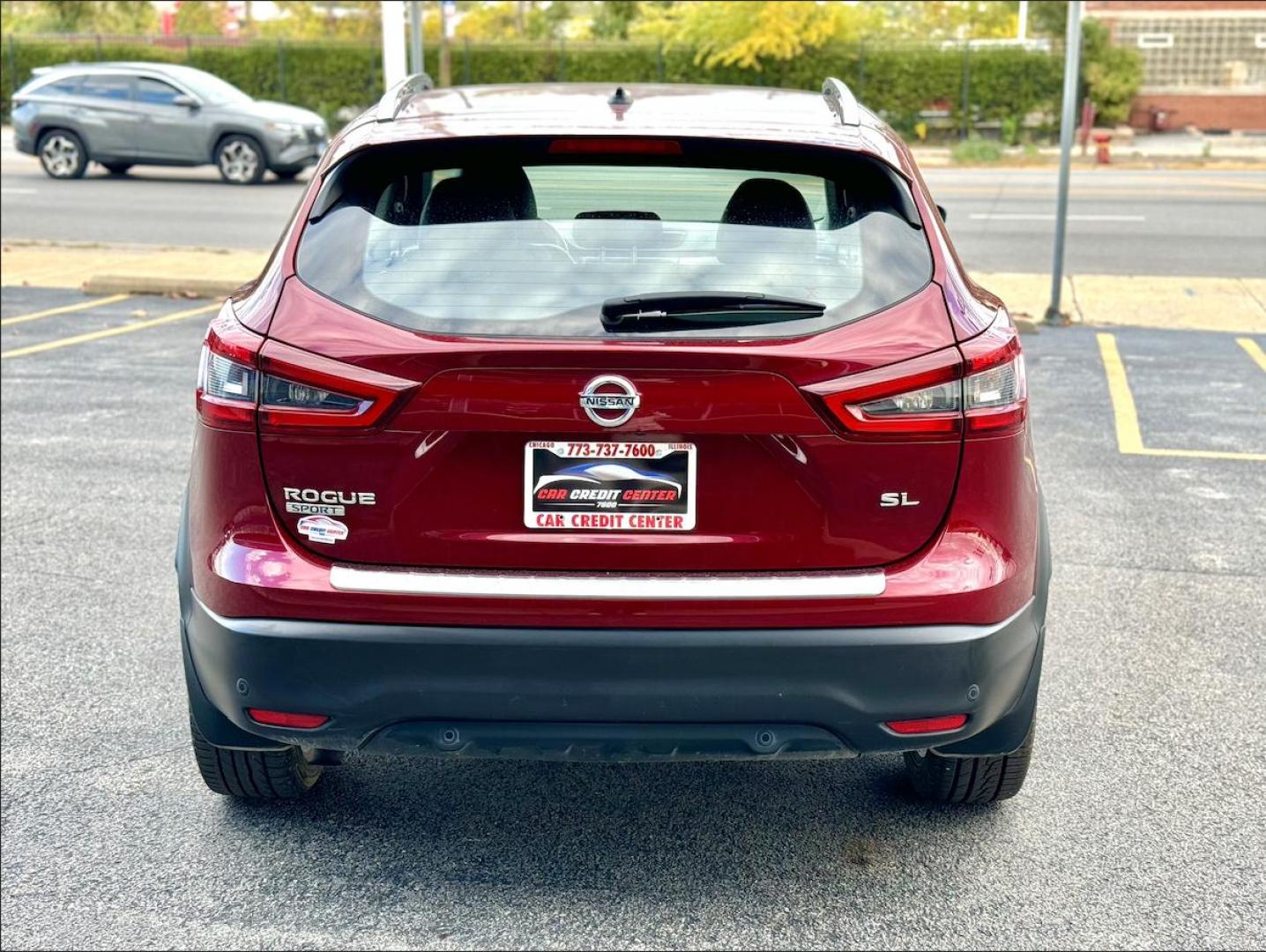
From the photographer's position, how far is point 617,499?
3033 mm

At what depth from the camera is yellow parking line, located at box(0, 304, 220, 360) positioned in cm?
1036

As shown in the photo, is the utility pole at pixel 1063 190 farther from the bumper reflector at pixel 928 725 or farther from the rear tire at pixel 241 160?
the rear tire at pixel 241 160

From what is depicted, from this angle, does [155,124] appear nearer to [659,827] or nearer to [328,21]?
[659,827]

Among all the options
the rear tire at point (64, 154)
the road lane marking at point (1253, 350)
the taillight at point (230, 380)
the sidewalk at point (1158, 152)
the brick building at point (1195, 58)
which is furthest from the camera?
the brick building at point (1195, 58)

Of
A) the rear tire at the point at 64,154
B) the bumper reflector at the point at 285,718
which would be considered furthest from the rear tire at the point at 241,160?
the bumper reflector at the point at 285,718

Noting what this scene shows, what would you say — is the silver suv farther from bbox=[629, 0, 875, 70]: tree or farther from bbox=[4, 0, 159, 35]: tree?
bbox=[4, 0, 159, 35]: tree

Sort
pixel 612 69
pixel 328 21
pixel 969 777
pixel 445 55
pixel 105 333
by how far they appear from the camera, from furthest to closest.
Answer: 1. pixel 328 21
2. pixel 612 69
3. pixel 445 55
4. pixel 105 333
5. pixel 969 777

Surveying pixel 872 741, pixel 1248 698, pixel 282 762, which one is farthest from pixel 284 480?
pixel 1248 698

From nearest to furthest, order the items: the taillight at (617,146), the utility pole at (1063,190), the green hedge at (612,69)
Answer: the taillight at (617,146)
the utility pole at (1063,190)
the green hedge at (612,69)

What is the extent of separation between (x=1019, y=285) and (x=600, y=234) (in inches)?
411

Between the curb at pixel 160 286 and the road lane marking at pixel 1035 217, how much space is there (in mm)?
9878

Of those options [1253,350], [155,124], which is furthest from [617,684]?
[155,124]

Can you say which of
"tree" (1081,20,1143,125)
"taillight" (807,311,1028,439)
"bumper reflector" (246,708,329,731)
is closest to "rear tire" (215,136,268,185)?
"tree" (1081,20,1143,125)

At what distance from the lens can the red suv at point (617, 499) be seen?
302 cm
